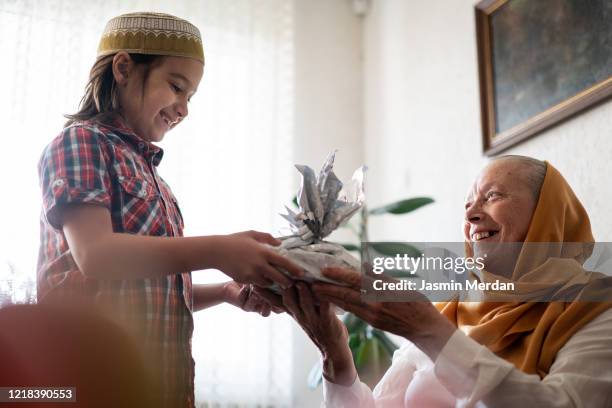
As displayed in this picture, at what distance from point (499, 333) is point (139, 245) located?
31.7 inches

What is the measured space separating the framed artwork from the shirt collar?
1517mm

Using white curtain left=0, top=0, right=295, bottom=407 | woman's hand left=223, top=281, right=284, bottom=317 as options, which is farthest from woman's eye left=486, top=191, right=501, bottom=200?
white curtain left=0, top=0, right=295, bottom=407

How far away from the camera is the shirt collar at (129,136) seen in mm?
1325

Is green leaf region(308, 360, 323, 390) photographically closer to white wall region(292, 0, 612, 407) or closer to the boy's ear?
white wall region(292, 0, 612, 407)

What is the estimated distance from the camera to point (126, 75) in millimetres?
1388

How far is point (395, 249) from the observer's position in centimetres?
291

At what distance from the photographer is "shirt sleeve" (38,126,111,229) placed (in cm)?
113

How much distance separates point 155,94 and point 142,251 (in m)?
0.40

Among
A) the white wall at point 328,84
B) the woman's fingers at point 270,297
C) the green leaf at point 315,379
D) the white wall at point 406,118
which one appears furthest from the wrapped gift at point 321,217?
the white wall at point 328,84

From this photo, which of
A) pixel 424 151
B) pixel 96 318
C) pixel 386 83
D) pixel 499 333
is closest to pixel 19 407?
pixel 96 318

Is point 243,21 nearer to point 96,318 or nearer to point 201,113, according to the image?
point 201,113

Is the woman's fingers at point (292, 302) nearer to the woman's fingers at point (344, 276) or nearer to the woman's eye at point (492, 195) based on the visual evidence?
the woman's fingers at point (344, 276)

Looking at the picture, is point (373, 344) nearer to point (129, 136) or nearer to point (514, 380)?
point (514, 380)

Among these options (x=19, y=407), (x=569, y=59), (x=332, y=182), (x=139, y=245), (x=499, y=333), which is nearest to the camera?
(x=19, y=407)
